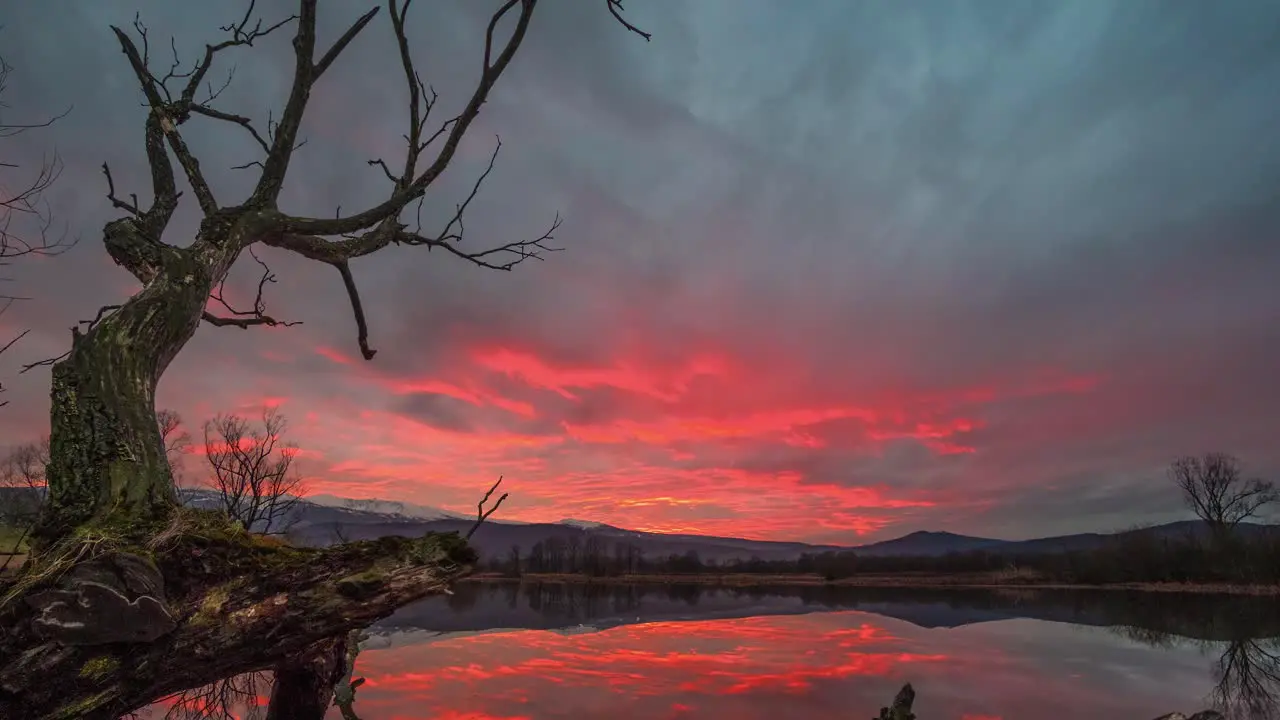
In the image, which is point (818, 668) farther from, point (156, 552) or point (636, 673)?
point (156, 552)

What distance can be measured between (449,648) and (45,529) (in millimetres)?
24348

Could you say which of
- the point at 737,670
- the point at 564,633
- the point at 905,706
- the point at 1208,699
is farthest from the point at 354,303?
the point at 564,633

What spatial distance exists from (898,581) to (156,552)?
114 m

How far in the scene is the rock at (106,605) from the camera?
251cm

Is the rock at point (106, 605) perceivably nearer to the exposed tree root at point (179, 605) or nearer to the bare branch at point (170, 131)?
the exposed tree root at point (179, 605)

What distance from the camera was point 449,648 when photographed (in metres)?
24.6

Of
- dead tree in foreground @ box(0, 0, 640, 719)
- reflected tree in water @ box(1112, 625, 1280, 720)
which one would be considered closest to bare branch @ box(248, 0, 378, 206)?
dead tree in foreground @ box(0, 0, 640, 719)

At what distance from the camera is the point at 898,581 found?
10281 cm

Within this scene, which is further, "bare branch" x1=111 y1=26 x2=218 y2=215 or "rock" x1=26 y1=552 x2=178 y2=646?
"bare branch" x1=111 y1=26 x2=218 y2=215

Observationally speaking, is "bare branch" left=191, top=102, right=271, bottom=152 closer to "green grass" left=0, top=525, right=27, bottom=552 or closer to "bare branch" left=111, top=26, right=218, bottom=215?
"bare branch" left=111, top=26, right=218, bottom=215

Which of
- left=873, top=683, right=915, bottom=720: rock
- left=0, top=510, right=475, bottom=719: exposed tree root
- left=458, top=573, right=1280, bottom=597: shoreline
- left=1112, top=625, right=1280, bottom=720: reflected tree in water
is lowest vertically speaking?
left=458, top=573, right=1280, bottom=597: shoreline

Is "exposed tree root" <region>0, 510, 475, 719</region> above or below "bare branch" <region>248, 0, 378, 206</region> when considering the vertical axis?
below

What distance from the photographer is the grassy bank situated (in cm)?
6341

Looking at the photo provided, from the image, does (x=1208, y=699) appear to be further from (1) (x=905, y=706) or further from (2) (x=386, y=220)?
(2) (x=386, y=220)
